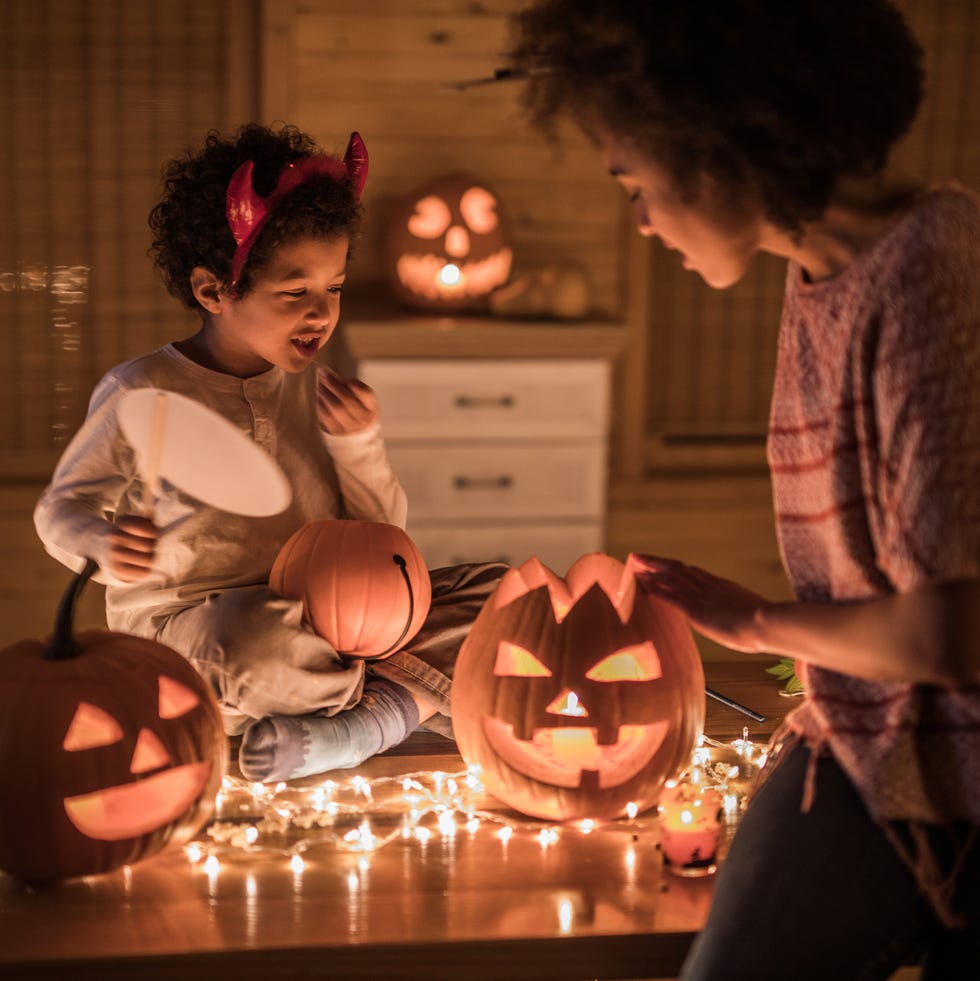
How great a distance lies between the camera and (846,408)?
1093 millimetres

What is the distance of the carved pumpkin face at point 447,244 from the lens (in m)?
2.95

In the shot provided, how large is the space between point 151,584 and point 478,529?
1298 millimetres

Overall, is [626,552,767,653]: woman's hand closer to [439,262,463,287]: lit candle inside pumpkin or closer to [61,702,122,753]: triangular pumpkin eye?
[61,702,122,753]: triangular pumpkin eye

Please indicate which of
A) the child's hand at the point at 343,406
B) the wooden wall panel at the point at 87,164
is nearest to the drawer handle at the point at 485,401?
the wooden wall panel at the point at 87,164

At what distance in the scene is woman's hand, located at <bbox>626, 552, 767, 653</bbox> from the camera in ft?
3.82

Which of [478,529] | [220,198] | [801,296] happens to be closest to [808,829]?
[801,296]

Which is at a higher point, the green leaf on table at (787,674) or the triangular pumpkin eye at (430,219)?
the triangular pumpkin eye at (430,219)

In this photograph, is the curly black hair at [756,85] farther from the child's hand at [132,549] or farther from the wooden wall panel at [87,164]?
the wooden wall panel at [87,164]

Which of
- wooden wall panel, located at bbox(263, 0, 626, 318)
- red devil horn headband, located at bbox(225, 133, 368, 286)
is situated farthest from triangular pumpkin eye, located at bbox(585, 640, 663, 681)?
wooden wall panel, located at bbox(263, 0, 626, 318)

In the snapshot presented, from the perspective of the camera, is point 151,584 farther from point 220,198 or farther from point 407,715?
point 220,198

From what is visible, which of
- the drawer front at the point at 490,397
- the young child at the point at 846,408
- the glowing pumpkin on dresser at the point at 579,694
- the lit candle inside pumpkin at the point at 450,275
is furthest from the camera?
the lit candle inside pumpkin at the point at 450,275

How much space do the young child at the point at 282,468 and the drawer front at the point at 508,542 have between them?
1056mm

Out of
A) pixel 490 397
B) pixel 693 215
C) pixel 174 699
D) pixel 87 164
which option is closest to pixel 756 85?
pixel 693 215

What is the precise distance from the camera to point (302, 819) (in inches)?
56.1
